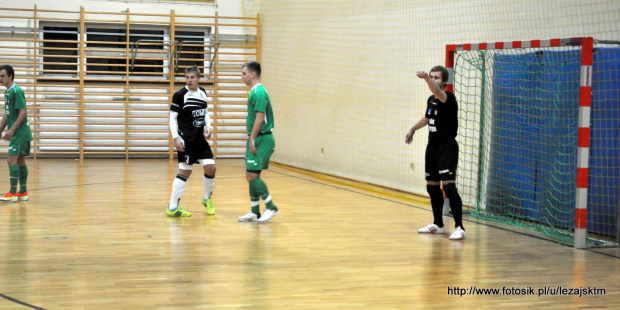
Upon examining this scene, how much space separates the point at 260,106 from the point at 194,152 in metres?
1.01

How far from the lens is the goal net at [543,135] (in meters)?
7.02

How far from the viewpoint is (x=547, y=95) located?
7809mm

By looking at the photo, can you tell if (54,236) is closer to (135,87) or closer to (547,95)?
Answer: (547,95)

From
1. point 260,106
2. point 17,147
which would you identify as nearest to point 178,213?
point 260,106

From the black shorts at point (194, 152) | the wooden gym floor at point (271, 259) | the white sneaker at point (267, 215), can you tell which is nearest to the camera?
the wooden gym floor at point (271, 259)

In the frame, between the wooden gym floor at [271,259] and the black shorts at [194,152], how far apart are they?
0.65 meters

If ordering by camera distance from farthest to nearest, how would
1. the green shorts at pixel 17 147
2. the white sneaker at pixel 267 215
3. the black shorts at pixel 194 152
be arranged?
the green shorts at pixel 17 147, the black shorts at pixel 194 152, the white sneaker at pixel 267 215

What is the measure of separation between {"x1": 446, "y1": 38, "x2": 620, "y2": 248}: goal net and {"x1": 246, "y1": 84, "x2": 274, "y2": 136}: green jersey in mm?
2222

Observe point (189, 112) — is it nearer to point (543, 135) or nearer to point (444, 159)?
point (444, 159)

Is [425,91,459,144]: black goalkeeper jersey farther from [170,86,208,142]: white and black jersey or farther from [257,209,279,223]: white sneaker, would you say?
[170,86,208,142]: white and black jersey

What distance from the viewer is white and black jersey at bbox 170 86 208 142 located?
7.93 metres

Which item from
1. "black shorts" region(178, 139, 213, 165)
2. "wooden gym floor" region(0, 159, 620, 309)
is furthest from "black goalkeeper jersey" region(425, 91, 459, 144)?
"black shorts" region(178, 139, 213, 165)

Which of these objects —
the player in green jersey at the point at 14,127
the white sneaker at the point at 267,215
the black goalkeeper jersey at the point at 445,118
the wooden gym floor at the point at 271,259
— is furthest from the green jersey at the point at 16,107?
the black goalkeeper jersey at the point at 445,118

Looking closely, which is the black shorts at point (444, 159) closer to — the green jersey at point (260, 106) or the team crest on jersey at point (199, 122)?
the green jersey at point (260, 106)
